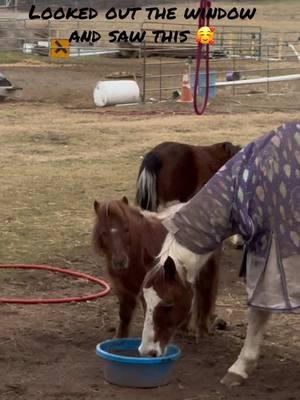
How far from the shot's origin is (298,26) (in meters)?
50.2

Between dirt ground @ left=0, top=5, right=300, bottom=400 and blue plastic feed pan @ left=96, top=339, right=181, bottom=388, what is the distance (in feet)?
0.15

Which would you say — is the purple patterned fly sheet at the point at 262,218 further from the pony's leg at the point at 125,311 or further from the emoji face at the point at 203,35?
the emoji face at the point at 203,35

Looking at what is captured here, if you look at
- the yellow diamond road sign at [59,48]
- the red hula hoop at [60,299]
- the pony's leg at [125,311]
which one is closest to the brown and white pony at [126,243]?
the pony's leg at [125,311]

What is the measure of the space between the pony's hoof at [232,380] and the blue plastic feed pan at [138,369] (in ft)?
0.97

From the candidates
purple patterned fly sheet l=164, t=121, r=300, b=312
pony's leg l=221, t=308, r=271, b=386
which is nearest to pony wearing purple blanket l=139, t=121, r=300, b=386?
purple patterned fly sheet l=164, t=121, r=300, b=312

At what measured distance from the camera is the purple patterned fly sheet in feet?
14.6

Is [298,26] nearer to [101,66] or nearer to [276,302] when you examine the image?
[101,66]

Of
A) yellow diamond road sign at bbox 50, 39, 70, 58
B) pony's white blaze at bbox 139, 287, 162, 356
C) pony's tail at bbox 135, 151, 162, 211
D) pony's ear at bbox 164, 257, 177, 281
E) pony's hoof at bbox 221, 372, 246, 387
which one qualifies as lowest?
pony's hoof at bbox 221, 372, 246, 387

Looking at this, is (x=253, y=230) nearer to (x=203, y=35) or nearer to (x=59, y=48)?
(x=203, y=35)

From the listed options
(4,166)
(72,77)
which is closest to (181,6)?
(72,77)

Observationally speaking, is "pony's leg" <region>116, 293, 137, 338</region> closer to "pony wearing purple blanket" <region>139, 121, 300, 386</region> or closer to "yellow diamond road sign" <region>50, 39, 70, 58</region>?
"pony wearing purple blanket" <region>139, 121, 300, 386</region>

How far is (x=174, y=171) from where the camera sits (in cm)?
688

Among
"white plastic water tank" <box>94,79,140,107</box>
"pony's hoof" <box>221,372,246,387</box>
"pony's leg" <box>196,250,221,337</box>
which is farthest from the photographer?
"white plastic water tank" <box>94,79,140,107</box>

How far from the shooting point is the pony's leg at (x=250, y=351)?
15.5 feet
